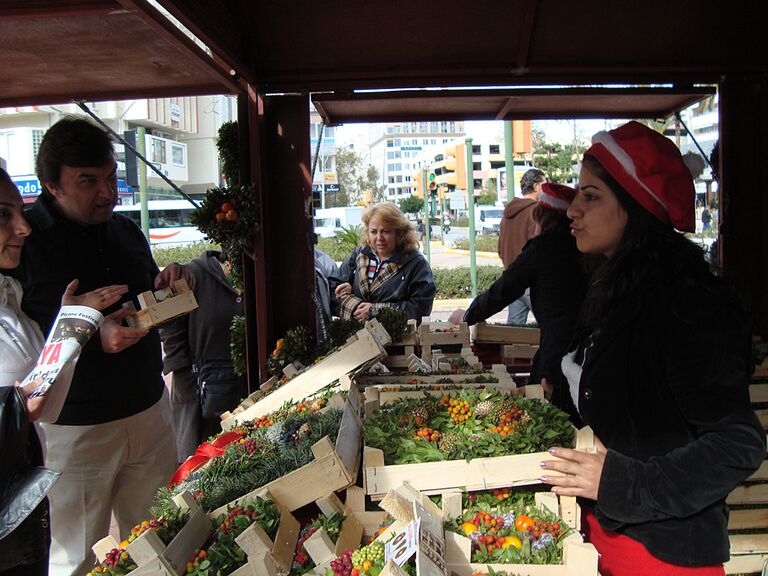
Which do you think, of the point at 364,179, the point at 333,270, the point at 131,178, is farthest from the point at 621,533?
the point at 364,179

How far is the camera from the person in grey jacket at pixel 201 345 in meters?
4.05

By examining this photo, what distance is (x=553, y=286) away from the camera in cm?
319

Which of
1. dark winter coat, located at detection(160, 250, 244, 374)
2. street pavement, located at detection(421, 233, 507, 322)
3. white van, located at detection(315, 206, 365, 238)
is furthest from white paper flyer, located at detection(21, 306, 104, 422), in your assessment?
white van, located at detection(315, 206, 365, 238)

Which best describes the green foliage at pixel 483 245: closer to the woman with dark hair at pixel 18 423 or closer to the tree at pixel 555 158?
the tree at pixel 555 158

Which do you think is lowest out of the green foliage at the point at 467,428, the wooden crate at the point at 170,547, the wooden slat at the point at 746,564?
the wooden slat at the point at 746,564

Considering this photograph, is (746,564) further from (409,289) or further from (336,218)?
(336,218)

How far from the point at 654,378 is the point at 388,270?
323 centimetres

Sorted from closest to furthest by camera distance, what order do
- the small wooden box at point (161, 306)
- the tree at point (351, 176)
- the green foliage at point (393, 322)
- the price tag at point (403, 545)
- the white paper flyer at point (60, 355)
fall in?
1. the price tag at point (403, 545)
2. the white paper flyer at point (60, 355)
3. the small wooden box at point (161, 306)
4. the green foliage at point (393, 322)
5. the tree at point (351, 176)

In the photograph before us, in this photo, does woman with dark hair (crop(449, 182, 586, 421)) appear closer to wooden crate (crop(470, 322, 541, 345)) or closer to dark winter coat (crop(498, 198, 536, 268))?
wooden crate (crop(470, 322, 541, 345))

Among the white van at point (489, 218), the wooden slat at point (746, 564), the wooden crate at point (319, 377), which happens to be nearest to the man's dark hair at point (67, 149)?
the wooden crate at point (319, 377)

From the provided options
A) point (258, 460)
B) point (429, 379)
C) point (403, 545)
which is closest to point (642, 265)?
point (403, 545)

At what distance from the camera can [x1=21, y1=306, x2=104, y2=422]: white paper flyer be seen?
1.79 meters

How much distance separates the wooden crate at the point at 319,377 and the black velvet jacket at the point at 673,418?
50.4 inches

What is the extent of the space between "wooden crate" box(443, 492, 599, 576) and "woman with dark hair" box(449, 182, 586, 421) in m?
1.28
